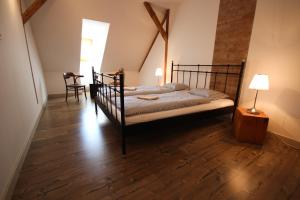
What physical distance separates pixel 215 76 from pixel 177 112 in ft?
5.53

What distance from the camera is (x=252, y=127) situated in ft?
7.25

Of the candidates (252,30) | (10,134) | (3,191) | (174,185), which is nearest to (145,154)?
(174,185)

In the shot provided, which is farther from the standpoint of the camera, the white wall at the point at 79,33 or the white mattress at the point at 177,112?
the white wall at the point at 79,33

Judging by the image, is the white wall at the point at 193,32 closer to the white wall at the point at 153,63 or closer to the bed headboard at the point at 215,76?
the bed headboard at the point at 215,76

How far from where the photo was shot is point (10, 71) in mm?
1857

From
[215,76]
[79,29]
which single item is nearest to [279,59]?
[215,76]

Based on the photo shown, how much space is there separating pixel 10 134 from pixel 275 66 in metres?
3.65

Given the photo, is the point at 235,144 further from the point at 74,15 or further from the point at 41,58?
the point at 41,58

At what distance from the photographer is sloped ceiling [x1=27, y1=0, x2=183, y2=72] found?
11.8 ft

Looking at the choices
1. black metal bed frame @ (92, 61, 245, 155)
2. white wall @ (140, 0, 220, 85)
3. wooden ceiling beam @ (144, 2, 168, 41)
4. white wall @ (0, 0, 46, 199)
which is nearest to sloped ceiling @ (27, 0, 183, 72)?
wooden ceiling beam @ (144, 2, 168, 41)

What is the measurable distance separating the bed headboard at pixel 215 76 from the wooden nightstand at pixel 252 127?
2.65ft

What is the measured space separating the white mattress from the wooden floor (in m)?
0.20

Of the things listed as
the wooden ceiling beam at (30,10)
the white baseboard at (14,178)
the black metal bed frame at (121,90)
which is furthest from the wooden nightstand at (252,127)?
the wooden ceiling beam at (30,10)

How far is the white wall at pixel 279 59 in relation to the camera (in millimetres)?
2229
